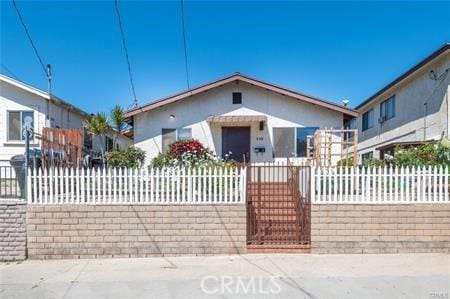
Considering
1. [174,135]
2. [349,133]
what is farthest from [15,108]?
[349,133]

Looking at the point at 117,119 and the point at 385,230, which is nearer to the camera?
the point at 385,230

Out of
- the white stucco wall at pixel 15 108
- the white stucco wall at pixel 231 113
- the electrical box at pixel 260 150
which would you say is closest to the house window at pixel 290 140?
the white stucco wall at pixel 231 113

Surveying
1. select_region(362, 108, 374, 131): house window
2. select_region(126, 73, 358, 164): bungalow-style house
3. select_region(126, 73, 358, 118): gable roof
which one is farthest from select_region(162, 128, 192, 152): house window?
select_region(362, 108, 374, 131): house window

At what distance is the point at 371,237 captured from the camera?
299 inches

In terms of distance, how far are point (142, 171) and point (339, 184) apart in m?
4.06

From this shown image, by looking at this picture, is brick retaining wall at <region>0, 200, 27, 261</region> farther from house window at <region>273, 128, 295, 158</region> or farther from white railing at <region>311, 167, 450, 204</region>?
house window at <region>273, 128, 295, 158</region>

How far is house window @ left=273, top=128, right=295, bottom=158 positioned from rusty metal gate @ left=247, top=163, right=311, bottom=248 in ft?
15.5

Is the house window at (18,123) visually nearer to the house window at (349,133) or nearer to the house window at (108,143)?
the house window at (108,143)

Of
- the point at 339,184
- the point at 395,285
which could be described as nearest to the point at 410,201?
the point at 339,184

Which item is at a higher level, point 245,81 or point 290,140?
point 245,81

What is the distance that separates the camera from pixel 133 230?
751 centimetres

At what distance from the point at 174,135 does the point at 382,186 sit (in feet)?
Result: 27.4

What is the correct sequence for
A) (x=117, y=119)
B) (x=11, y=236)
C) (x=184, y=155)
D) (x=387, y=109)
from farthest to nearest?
(x=387, y=109)
(x=117, y=119)
(x=184, y=155)
(x=11, y=236)

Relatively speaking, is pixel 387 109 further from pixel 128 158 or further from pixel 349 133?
pixel 128 158
